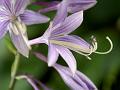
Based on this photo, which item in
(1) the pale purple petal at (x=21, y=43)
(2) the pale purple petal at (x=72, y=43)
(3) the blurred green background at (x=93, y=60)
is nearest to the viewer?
(1) the pale purple petal at (x=21, y=43)

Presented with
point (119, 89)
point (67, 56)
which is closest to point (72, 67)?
point (67, 56)

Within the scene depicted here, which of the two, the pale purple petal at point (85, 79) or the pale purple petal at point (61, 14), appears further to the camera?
the pale purple petal at point (85, 79)

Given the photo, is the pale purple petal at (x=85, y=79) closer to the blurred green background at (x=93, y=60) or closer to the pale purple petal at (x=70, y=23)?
the pale purple petal at (x=70, y=23)

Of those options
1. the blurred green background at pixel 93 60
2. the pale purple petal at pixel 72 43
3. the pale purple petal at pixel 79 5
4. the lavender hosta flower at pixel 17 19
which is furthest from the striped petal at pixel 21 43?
the blurred green background at pixel 93 60

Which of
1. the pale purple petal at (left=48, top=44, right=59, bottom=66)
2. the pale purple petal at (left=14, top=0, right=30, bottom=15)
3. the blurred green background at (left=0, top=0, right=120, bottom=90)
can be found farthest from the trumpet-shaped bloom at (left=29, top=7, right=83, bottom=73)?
the blurred green background at (left=0, top=0, right=120, bottom=90)

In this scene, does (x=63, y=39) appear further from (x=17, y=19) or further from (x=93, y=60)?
(x=93, y=60)

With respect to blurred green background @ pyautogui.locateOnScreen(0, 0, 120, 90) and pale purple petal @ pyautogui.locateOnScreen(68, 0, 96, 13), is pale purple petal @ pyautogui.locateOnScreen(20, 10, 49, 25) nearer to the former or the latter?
pale purple petal @ pyautogui.locateOnScreen(68, 0, 96, 13)

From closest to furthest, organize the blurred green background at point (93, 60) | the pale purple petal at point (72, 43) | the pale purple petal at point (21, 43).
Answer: the pale purple petal at point (21, 43) → the pale purple petal at point (72, 43) → the blurred green background at point (93, 60)
